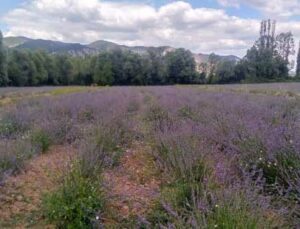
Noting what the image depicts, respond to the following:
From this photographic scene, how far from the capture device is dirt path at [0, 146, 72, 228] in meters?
3.99

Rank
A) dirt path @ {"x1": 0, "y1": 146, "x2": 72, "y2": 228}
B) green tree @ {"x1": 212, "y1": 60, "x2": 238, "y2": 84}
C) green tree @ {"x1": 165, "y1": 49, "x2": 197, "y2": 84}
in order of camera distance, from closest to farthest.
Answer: dirt path @ {"x1": 0, "y1": 146, "x2": 72, "y2": 228} < green tree @ {"x1": 212, "y1": 60, "x2": 238, "y2": 84} < green tree @ {"x1": 165, "y1": 49, "x2": 197, "y2": 84}

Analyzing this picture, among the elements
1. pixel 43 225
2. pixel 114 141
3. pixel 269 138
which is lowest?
pixel 43 225

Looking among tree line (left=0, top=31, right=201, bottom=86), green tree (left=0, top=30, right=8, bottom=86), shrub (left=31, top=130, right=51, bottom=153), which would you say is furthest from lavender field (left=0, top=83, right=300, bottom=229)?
tree line (left=0, top=31, right=201, bottom=86)

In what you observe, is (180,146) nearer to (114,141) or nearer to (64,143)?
(114,141)

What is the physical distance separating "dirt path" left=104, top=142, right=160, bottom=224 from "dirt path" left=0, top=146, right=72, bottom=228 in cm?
70

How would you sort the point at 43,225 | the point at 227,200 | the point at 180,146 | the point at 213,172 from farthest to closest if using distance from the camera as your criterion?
the point at 180,146 → the point at 213,172 → the point at 43,225 → the point at 227,200

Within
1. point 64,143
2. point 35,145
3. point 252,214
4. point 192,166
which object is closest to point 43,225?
point 192,166

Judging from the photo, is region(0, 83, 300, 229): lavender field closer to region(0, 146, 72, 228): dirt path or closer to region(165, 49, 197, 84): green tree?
region(0, 146, 72, 228): dirt path

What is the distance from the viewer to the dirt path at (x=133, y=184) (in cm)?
410

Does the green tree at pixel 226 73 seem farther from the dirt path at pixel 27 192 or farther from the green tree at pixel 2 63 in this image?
the dirt path at pixel 27 192

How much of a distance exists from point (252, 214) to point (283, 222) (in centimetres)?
55

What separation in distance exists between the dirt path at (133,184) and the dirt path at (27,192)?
2.28 feet

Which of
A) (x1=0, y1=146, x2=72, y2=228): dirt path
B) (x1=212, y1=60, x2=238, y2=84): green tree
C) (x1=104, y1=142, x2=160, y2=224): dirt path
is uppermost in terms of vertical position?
(x1=212, y1=60, x2=238, y2=84): green tree

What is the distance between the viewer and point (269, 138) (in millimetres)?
4434
